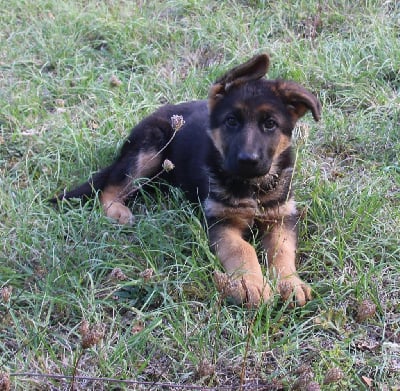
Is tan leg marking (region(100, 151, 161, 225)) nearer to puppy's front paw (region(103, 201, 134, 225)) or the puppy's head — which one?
puppy's front paw (region(103, 201, 134, 225))

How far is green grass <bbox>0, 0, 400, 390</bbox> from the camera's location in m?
2.90

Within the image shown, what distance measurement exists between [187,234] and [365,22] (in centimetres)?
344

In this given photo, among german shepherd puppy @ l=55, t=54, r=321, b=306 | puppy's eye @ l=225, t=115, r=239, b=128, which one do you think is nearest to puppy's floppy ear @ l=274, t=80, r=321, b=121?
german shepherd puppy @ l=55, t=54, r=321, b=306

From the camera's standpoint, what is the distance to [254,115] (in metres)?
3.69

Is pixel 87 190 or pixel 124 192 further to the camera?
pixel 124 192

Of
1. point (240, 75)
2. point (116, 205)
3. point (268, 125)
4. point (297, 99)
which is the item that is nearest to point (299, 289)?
point (268, 125)

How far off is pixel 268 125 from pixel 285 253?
745mm

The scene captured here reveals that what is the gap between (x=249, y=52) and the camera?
230 inches

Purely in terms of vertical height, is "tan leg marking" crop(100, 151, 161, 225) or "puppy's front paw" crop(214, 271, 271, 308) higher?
"puppy's front paw" crop(214, 271, 271, 308)

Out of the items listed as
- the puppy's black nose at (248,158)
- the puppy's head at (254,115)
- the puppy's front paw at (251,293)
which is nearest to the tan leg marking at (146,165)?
the puppy's head at (254,115)

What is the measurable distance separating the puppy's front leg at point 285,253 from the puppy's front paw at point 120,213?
86cm

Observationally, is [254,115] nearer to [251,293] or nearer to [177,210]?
[177,210]

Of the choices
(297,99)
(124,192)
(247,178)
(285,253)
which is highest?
(297,99)

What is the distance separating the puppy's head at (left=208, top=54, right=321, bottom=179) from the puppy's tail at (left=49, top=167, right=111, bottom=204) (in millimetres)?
893
